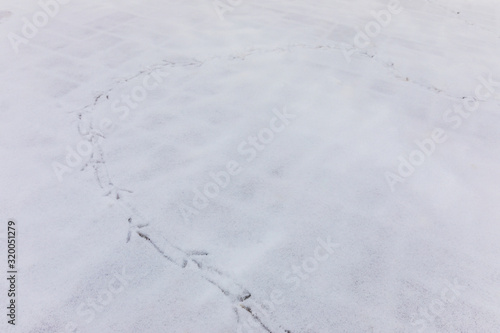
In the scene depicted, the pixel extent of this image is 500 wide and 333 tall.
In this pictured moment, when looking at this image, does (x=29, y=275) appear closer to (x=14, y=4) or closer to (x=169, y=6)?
(x=169, y=6)

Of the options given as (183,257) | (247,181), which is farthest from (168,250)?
(247,181)

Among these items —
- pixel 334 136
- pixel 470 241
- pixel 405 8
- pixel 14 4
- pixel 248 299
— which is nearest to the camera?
pixel 248 299

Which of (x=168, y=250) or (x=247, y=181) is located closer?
(x=168, y=250)

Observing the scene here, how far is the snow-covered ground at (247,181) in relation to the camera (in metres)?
1.25

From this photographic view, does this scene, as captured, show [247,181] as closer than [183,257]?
No

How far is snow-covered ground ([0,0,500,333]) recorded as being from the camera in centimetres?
125

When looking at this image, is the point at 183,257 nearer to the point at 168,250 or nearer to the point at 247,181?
the point at 168,250

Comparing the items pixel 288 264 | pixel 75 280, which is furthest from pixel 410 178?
pixel 75 280

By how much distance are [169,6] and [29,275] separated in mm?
3436

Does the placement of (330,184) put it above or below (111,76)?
below

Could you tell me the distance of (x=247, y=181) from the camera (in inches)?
69.3

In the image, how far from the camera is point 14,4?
3.77m

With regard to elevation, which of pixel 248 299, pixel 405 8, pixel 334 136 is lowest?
pixel 248 299

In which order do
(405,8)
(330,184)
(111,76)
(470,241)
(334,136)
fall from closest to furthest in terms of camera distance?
(470,241), (330,184), (334,136), (111,76), (405,8)
